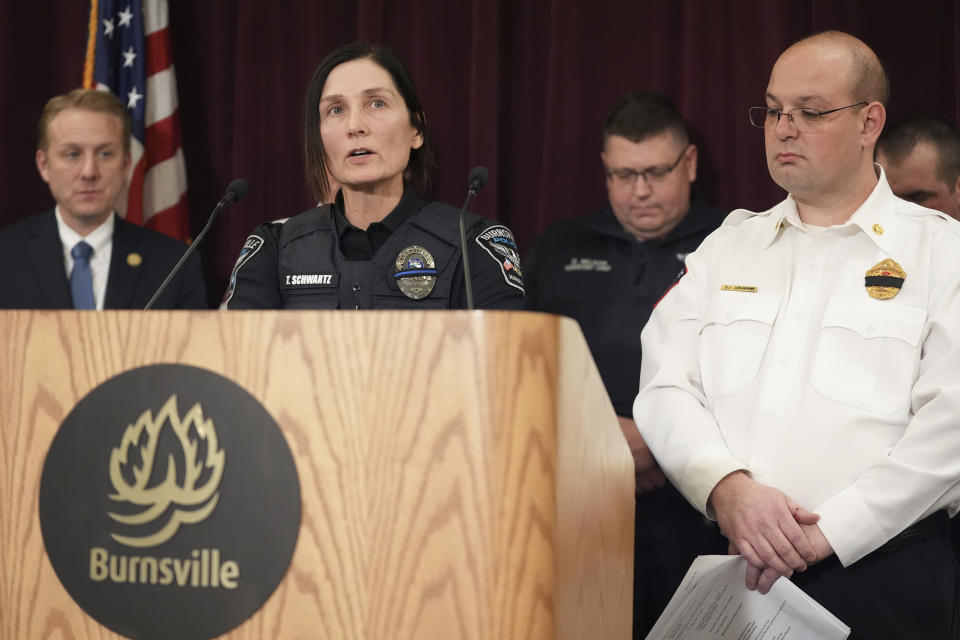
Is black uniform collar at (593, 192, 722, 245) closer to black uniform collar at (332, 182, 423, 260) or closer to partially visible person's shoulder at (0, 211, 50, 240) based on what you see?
black uniform collar at (332, 182, 423, 260)

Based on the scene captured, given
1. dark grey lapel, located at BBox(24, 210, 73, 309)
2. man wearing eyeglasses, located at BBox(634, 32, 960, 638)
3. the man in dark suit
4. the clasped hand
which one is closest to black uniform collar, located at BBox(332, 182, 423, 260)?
man wearing eyeglasses, located at BBox(634, 32, 960, 638)

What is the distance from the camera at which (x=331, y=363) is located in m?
1.20

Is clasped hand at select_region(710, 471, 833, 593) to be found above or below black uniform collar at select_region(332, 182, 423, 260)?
below

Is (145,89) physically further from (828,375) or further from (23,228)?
(828,375)

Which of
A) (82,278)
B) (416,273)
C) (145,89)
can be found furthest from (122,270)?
(416,273)

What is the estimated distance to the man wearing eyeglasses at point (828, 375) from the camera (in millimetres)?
1928

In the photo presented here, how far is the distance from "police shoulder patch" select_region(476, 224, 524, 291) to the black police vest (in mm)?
36

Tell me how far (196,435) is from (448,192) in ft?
8.01

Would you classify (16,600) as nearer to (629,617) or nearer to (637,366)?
(629,617)

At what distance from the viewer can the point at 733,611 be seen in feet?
6.40

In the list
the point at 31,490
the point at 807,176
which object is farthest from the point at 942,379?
the point at 31,490

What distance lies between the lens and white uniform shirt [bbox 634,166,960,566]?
1.92 meters

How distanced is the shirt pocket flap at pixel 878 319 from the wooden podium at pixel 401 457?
1.01m

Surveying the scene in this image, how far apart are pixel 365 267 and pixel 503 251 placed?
29 centimetres
